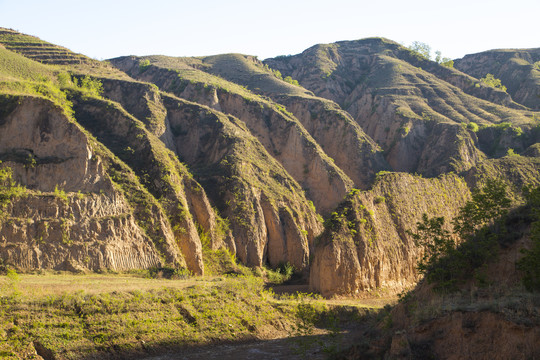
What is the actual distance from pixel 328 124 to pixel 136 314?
49897 mm

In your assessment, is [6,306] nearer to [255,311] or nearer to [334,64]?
[255,311]

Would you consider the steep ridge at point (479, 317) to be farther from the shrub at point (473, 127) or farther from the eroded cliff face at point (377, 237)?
the shrub at point (473, 127)

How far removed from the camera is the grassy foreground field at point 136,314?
76.8 ft

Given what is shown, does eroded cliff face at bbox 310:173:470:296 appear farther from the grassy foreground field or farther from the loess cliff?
the grassy foreground field

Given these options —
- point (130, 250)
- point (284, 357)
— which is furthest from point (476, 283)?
point (130, 250)

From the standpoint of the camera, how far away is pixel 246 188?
48.2 metres

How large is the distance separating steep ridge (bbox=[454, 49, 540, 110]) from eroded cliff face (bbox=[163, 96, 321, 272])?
177 feet

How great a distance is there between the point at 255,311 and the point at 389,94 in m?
58.0

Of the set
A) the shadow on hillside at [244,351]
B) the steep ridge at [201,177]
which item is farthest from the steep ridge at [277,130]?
the shadow on hillside at [244,351]

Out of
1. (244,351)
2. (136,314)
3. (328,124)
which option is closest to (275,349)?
(244,351)

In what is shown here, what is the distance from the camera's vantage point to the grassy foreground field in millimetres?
23406

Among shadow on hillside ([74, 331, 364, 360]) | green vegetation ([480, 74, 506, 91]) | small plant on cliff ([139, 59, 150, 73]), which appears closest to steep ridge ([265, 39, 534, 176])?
green vegetation ([480, 74, 506, 91])

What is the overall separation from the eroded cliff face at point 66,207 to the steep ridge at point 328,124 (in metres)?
30.1

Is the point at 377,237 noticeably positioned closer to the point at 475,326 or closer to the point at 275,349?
the point at 275,349
